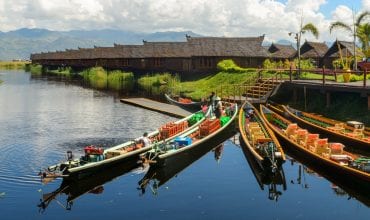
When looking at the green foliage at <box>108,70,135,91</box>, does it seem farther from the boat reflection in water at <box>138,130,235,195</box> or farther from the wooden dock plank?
the boat reflection in water at <box>138,130,235,195</box>

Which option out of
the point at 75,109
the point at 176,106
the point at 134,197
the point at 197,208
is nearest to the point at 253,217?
the point at 197,208

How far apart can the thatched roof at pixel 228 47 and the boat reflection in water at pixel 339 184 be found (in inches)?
1977

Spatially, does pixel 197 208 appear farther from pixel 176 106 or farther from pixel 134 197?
pixel 176 106

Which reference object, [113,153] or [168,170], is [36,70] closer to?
[113,153]

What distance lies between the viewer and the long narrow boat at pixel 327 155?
1840 centimetres

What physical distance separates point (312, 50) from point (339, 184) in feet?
192

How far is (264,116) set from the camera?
108ft

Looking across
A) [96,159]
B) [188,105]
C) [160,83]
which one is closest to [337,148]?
[96,159]

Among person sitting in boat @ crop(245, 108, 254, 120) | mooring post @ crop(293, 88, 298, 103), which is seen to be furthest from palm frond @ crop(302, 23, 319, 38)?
person sitting in boat @ crop(245, 108, 254, 120)

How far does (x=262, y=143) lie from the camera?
23266mm

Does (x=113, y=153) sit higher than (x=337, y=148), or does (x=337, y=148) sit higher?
(x=337, y=148)

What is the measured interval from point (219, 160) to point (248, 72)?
30.6m

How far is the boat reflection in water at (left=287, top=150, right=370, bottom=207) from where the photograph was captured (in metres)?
18.3

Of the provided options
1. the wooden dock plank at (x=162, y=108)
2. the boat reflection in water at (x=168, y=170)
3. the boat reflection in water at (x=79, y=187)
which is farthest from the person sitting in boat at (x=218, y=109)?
the boat reflection in water at (x=79, y=187)
